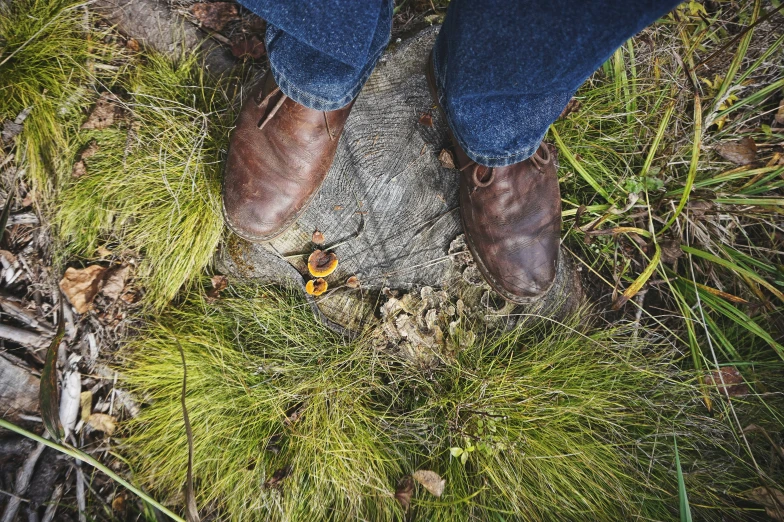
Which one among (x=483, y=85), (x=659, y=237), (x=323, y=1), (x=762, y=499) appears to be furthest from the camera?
(x=659, y=237)

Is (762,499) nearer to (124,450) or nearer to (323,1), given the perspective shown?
(323,1)

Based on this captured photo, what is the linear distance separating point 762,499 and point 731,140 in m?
1.43

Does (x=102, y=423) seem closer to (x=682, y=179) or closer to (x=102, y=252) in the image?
(x=102, y=252)

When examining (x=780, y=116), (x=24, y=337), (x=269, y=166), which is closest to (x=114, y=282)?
(x=24, y=337)

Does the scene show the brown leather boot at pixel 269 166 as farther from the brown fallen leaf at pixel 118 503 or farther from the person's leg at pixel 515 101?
the brown fallen leaf at pixel 118 503

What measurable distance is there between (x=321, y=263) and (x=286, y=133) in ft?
1.59

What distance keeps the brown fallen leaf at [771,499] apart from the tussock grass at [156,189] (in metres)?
2.25

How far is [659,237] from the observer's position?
1.94 meters

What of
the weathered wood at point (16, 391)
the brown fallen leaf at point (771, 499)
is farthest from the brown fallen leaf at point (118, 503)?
the brown fallen leaf at point (771, 499)

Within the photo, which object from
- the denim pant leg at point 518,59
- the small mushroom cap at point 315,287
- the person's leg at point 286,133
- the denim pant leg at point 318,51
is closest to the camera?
the denim pant leg at point 518,59

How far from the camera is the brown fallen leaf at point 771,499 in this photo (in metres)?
1.61

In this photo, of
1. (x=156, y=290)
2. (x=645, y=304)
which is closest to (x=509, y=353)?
(x=645, y=304)

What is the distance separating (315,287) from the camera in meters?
1.73

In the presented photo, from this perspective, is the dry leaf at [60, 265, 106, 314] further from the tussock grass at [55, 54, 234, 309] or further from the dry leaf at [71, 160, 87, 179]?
the dry leaf at [71, 160, 87, 179]
